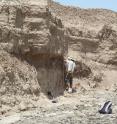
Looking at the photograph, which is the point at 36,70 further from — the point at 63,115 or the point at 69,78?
the point at 63,115

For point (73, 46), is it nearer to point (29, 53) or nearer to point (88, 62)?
point (88, 62)

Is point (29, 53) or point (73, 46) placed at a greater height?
point (29, 53)

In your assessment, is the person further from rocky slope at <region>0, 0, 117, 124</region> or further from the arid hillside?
the arid hillside

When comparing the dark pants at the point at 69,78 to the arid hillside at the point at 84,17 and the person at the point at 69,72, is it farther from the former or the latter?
the arid hillside at the point at 84,17

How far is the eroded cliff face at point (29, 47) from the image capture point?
1522cm

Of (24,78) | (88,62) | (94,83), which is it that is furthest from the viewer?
(88,62)

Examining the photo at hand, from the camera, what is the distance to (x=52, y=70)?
61.6 feet

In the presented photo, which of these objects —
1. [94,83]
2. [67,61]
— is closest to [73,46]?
[94,83]

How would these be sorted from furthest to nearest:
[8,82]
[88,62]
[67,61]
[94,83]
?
1. [88,62]
2. [94,83]
3. [67,61]
4. [8,82]

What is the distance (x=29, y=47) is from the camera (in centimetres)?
1677

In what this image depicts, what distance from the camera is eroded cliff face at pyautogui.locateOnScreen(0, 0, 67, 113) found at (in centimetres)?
1522

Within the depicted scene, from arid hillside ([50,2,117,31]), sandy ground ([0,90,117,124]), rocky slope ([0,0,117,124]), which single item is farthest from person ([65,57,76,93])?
arid hillside ([50,2,117,31])

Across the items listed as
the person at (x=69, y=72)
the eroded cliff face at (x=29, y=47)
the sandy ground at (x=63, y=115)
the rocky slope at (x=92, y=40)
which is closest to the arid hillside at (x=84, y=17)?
the rocky slope at (x=92, y=40)

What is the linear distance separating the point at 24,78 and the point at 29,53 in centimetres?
143
